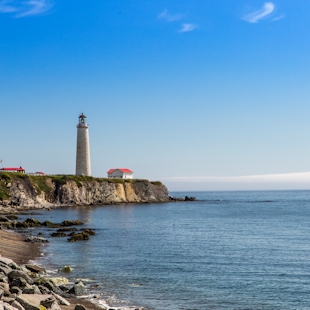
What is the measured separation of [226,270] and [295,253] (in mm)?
8411

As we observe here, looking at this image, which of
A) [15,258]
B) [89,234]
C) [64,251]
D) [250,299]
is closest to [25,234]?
[89,234]

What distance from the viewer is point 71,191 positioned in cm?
9506

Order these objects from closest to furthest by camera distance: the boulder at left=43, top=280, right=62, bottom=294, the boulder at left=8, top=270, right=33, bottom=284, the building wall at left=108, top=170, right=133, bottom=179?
the boulder at left=8, top=270, right=33, bottom=284 < the boulder at left=43, top=280, right=62, bottom=294 < the building wall at left=108, top=170, right=133, bottom=179

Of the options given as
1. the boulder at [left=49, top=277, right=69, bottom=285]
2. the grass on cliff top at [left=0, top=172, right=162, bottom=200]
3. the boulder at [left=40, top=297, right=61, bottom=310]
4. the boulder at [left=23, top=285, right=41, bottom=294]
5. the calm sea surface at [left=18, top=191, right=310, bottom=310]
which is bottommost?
the calm sea surface at [left=18, top=191, right=310, bottom=310]

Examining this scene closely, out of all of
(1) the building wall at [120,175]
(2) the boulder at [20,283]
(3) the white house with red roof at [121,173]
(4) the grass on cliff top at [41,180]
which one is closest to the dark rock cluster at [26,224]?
(4) the grass on cliff top at [41,180]

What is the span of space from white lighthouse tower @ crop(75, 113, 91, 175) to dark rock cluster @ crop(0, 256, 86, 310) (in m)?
77.2

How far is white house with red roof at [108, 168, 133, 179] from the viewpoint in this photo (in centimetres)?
12219

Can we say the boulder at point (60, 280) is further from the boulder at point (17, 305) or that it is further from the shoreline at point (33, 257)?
the boulder at point (17, 305)

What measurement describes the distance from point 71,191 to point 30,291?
7898cm

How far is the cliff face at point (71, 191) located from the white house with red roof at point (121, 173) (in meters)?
7.71

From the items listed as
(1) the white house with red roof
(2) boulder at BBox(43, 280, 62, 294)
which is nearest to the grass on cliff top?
(1) the white house with red roof

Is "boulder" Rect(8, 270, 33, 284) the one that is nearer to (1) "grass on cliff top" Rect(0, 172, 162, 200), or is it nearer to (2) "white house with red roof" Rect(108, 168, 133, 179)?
(1) "grass on cliff top" Rect(0, 172, 162, 200)

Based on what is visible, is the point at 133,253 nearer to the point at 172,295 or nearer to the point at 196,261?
the point at 196,261

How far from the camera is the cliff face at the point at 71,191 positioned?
8112cm
